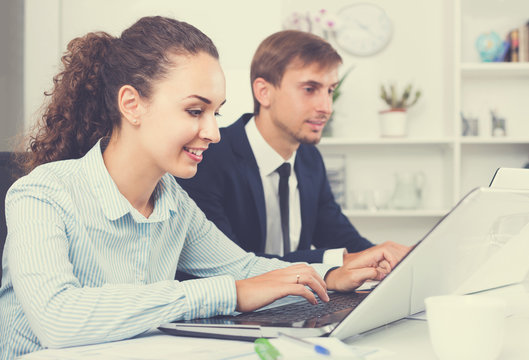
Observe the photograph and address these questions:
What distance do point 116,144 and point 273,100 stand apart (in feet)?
3.58

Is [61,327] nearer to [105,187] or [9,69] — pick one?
[105,187]

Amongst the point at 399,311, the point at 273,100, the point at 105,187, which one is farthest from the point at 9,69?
the point at 399,311

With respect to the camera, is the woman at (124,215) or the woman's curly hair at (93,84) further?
the woman's curly hair at (93,84)

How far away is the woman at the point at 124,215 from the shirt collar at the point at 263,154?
70 cm

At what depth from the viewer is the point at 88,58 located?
125 centimetres

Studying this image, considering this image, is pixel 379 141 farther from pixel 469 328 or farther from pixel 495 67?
pixel 469 328

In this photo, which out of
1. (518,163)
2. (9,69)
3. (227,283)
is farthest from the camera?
(518,163)

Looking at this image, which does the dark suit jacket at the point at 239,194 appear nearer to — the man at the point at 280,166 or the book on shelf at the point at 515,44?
the man at the point at 280,166

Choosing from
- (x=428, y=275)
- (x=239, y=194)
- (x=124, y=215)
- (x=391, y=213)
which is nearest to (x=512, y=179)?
(x=428, y=275)

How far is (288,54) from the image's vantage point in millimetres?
2199

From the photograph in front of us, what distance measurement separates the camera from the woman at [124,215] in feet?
2.88

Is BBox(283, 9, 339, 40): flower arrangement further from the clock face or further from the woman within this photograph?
the woman

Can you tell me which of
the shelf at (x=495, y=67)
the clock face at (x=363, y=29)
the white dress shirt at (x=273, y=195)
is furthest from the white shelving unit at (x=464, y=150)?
the white dress shirt at (x=273, y=195)

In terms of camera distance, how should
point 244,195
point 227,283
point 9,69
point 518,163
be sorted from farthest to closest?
1. point 518,163
2. point 9,69
3. point 244,195
4. point 227,283
